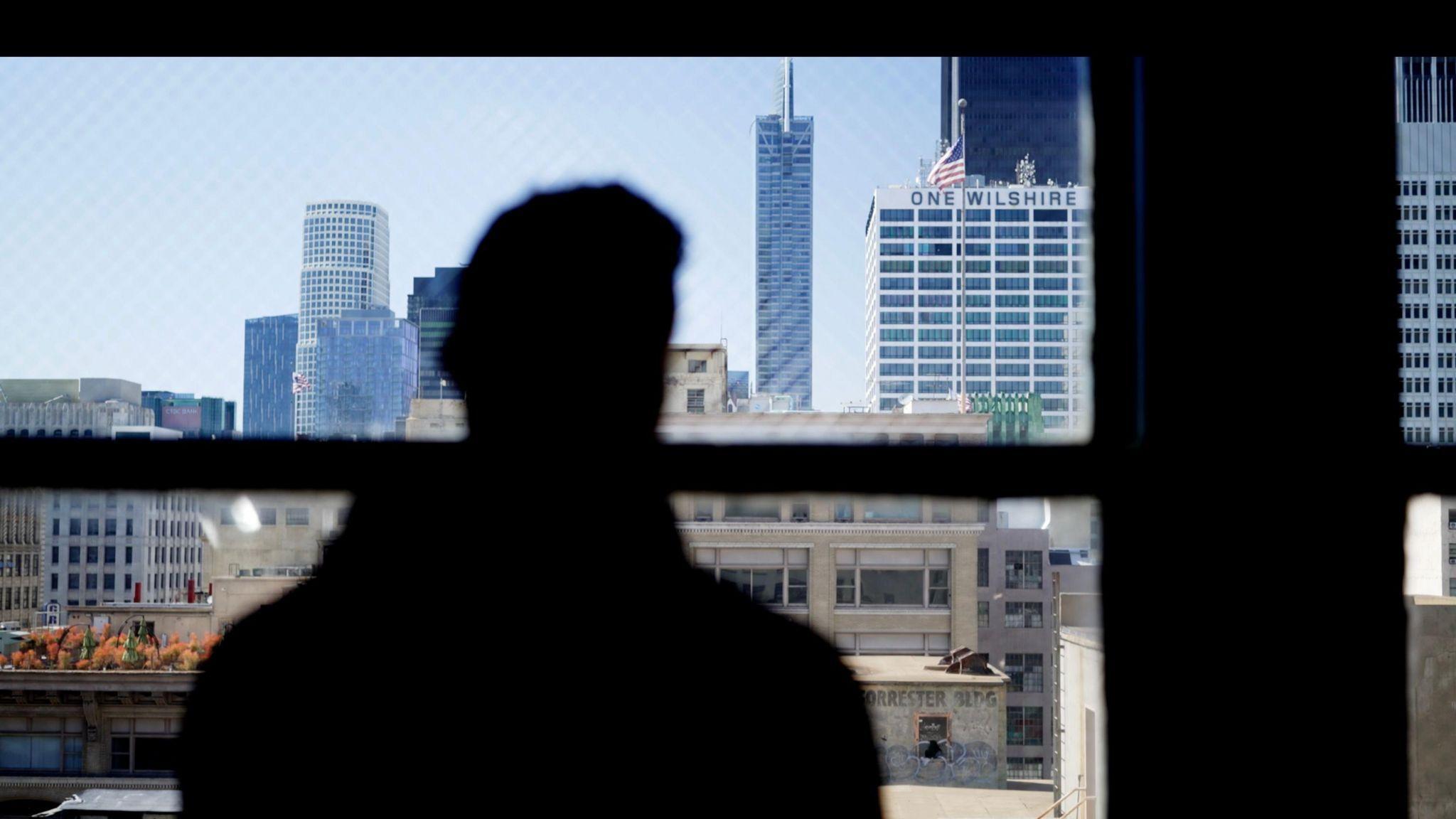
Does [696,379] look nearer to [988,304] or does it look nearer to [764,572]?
[764,572]

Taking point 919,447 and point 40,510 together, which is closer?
point 919,447

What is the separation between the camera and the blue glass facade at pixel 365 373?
0.60 metres

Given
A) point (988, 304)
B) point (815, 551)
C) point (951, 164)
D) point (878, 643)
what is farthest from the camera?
point (951, 164)

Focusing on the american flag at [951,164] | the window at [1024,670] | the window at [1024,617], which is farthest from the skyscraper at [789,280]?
the window at [1024,617]

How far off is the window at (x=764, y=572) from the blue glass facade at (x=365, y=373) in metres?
0.22

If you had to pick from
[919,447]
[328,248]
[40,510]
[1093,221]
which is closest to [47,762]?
[40,510]

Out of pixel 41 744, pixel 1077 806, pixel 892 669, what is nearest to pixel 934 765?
pixel 892 669

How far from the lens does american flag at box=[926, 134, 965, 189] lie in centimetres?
875

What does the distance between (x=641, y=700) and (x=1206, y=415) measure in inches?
14.5

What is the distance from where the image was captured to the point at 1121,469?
1.77ft

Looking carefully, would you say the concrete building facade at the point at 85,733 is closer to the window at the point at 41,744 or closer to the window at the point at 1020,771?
the window at the point at 41,744

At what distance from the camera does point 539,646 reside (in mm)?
586

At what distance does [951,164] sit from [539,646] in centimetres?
928

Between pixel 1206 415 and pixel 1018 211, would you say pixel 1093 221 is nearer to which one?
pixel 1206 415
